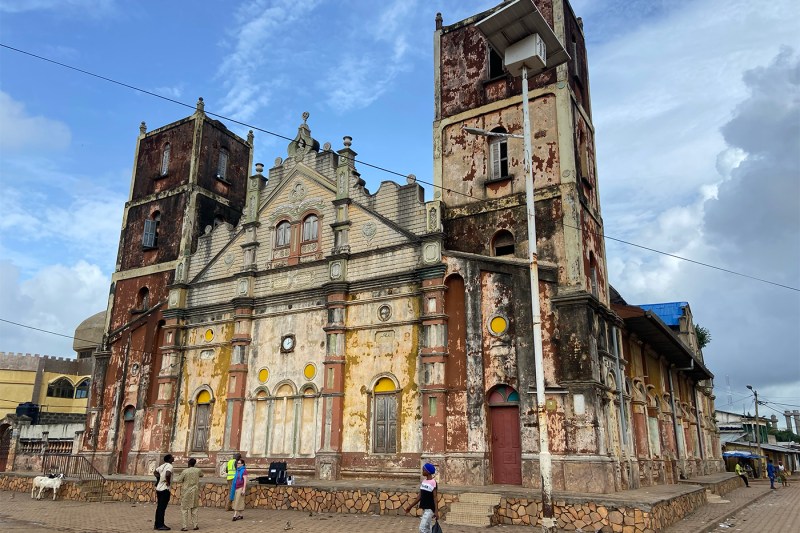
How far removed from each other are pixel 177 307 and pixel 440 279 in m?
12.4

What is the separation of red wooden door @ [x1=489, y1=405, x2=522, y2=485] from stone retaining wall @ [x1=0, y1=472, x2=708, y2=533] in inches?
98.9

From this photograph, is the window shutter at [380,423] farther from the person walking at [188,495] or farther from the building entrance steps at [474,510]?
the person walking at [188,495]

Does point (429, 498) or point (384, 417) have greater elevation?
point (384, 417)

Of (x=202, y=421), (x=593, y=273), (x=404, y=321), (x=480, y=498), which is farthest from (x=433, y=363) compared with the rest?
(x=202, y=421)

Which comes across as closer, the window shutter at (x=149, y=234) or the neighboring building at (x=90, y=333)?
the window shutter at (x=149, y=234)

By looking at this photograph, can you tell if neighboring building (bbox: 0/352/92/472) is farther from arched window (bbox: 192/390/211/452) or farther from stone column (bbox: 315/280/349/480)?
stone column (bbox: 315/280/349/480)

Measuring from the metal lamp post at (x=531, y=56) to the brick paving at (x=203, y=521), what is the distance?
10.4ft

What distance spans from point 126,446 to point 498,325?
662 inches

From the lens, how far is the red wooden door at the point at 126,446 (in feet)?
82.1

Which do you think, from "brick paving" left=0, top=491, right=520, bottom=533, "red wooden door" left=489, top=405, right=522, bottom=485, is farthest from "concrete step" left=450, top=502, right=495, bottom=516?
"red wooden door" left=489, top=405, right=522, bottom=485

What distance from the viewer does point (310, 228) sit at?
23.8m

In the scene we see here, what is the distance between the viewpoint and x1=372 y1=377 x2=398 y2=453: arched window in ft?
64.2

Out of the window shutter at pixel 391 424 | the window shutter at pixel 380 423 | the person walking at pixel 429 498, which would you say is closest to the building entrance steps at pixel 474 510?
the person walking at pixel 429 498

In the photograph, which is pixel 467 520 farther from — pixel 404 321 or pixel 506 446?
pixel 404 321
